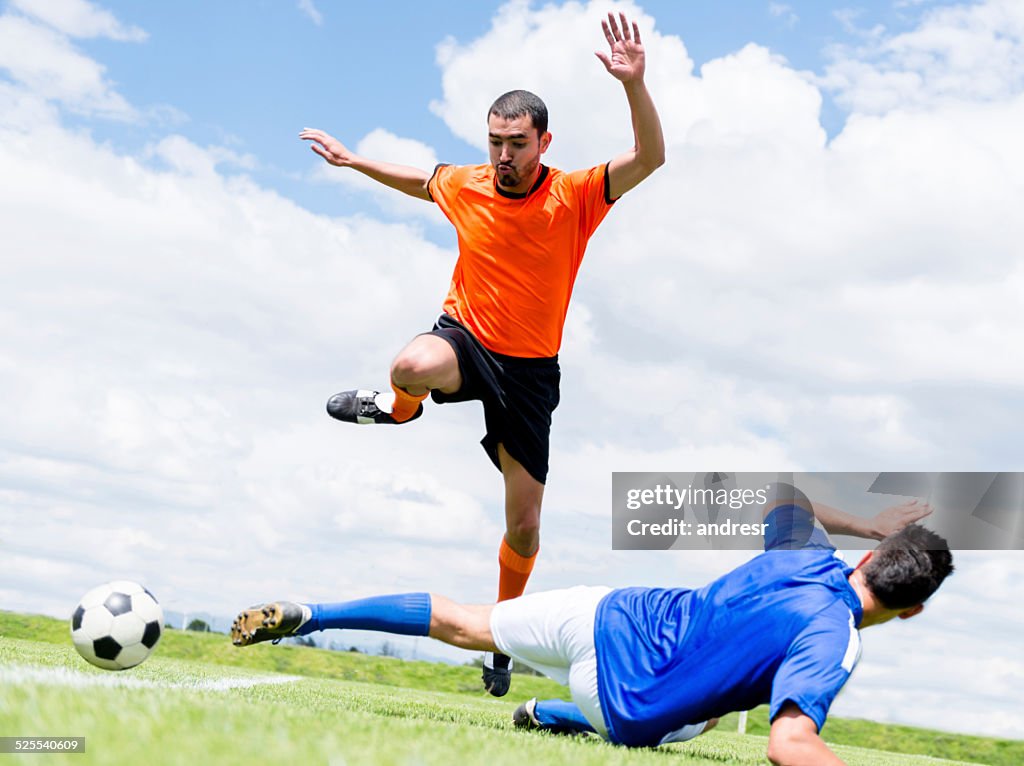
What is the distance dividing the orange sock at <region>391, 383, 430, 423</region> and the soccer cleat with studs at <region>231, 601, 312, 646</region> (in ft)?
7.63

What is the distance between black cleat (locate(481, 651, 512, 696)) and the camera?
7195 mm

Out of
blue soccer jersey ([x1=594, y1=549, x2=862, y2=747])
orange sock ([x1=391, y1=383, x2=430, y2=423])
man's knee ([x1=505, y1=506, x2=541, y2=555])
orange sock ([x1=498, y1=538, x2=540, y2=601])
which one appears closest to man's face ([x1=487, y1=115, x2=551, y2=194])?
orange sock ([x1=391, y1=383, x2=430, y2=423])

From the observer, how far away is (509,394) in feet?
23.2

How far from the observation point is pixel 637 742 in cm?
471

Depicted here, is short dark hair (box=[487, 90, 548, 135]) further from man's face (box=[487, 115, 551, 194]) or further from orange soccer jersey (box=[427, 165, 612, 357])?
orange soccer jersey (box=[427, 165, 612, 357])

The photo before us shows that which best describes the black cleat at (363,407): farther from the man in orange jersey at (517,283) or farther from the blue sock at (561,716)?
the blue sock at (561,716)

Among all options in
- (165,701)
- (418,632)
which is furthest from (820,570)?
(165,701)

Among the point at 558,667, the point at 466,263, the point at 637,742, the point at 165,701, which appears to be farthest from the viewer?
the point at 466,263

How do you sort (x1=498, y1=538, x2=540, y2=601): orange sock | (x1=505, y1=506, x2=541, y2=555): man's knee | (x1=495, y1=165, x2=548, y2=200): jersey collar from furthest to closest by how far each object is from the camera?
(x1=498, y1=538, x2=540, y2=601): orange sock
(x1=505, y1=506, x2=541, y2=555): man's knee
(x1=495, y1=165, x2=548, y2=200): jersey collar

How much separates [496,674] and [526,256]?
311 cm

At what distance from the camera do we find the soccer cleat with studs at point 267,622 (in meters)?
4.99

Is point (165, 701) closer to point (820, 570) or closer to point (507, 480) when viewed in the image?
point (820, 570)

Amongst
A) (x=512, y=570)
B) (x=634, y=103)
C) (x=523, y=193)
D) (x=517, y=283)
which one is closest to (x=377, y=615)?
(x=512, y=570)

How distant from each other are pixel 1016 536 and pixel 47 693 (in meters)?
8.07
